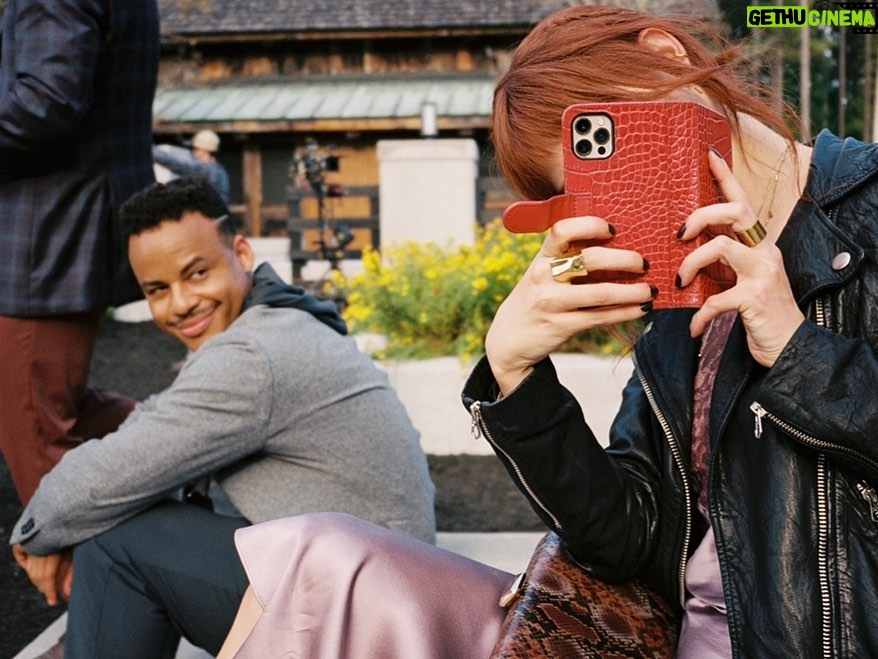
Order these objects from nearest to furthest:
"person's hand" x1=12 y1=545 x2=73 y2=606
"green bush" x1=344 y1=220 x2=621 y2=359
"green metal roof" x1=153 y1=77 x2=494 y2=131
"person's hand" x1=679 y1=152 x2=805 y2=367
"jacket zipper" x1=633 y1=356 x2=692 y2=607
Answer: "person's hand" x1=679 y1=152 x2=805 y2=367, "jacket zipper" x1=633 y1=356 x2=692 y2=607, "person's hand" x1=12 y1=545 x2=73 y2=606, "green bush" x1=344 y1=220 x2=621 y2=359, "green metal roof" x1=153 y1=77 x2=494 y2=131

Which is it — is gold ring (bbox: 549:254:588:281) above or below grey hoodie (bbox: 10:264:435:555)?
above

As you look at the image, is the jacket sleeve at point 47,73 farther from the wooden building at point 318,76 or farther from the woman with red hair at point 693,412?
the wooden building at point 318,76

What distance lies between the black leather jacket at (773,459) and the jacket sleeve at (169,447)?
2.43ft

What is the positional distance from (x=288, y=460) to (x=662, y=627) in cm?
92

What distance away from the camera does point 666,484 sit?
161cm

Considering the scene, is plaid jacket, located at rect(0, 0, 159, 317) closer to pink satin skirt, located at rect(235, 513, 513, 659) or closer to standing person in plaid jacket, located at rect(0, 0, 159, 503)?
standing person in plaid jacket, located at rect(0, 0, 159, 503)

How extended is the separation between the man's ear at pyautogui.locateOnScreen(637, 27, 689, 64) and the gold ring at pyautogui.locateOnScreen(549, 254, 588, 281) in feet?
1.30

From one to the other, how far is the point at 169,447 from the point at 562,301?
1.10 metres

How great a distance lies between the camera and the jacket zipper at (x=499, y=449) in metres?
1.47

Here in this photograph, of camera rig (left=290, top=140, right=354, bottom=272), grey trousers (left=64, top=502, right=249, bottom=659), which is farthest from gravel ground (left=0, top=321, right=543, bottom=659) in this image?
camera rig (left=290, top=140, right=354, bottom=272)

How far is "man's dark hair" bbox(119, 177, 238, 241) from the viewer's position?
2.33 m

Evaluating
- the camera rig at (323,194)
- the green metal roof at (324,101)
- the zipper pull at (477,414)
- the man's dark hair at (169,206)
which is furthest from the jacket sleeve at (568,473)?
the green metal roof at (324,101)

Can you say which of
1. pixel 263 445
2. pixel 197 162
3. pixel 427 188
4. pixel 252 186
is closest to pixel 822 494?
pixel 263 445

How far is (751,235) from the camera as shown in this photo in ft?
3.85
